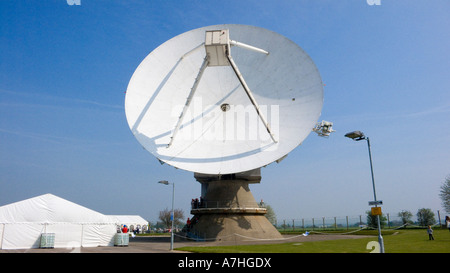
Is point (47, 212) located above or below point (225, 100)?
below

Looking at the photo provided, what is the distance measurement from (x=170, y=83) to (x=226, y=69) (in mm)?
4978

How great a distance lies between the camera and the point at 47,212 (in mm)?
25703

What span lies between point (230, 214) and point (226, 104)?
446 inches

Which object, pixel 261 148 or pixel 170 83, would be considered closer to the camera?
pixel 261 148

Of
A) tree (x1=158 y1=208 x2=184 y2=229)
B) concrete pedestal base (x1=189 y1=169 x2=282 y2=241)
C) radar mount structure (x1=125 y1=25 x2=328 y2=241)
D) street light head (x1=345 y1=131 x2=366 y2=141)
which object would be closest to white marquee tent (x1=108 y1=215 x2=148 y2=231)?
tree (x1=158 y1=208 x2=184 y2=229)

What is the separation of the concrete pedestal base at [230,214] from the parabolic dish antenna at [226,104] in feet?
25.6

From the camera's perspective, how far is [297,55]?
25594 mm

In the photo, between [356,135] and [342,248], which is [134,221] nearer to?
[342,248]

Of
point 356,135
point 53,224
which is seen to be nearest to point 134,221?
point 53,224

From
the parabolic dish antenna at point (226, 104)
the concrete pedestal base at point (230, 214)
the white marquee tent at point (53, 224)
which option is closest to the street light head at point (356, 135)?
the parabolic dish antenna at point (226, 104)

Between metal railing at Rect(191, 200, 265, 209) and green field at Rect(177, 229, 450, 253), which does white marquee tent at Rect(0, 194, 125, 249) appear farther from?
metal railing at Rect(191, 200, 265, 209)

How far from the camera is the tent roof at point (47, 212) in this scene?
2474cm
